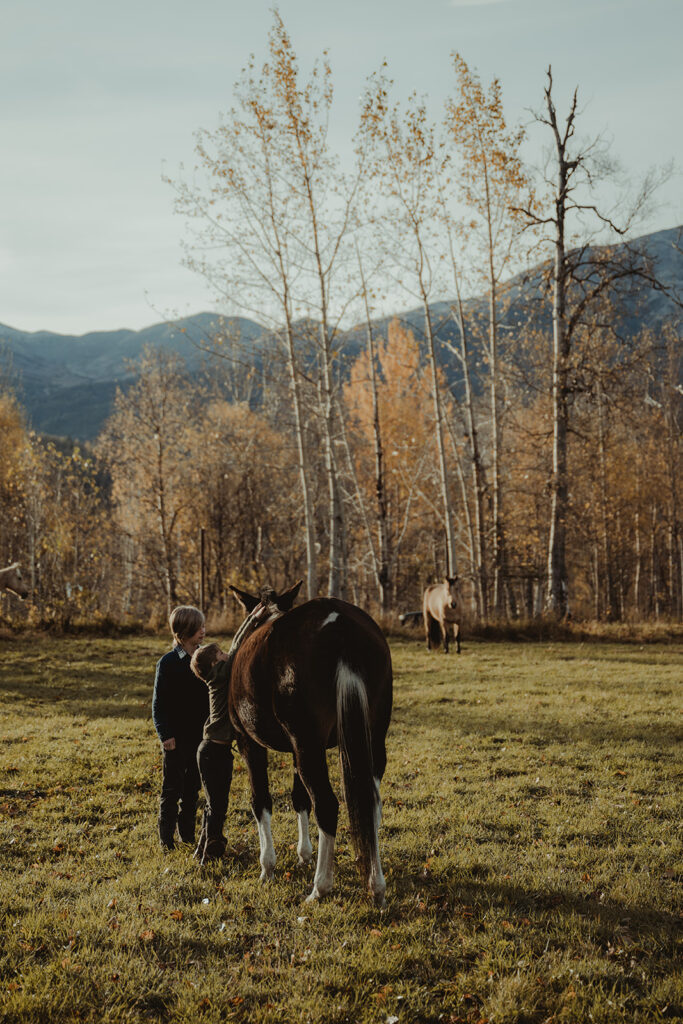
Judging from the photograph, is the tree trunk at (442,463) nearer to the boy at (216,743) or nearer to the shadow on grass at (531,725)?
the shadow on grass at (531,725)

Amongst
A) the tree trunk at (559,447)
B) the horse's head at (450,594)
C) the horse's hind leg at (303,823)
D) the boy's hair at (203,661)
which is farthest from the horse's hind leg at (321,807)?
the tree trunk at (559,447)

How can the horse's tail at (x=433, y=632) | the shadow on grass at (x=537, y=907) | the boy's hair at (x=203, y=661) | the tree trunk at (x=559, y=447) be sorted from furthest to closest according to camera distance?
1. the tree trunk at (x=559, y=447)
2. the horse's tail at (x=433, y=632)
3. the boy's hair at (x=203, y=661)
4. the shadow on grass at (x=537, y=907)

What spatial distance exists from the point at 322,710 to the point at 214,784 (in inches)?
50.0

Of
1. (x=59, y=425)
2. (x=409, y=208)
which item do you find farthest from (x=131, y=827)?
(x=59, y=425)

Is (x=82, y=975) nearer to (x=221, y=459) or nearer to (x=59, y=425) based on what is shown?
(x=221, y=459)

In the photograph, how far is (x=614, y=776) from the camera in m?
6.44

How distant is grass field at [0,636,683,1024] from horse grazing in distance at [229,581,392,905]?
0.42 meters

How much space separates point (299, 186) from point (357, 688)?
15738 millimetres

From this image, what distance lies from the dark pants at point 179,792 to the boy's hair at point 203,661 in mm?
664

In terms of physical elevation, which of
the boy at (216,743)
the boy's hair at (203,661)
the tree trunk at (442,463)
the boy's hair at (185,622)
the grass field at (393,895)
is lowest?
the grass field at (393,895)

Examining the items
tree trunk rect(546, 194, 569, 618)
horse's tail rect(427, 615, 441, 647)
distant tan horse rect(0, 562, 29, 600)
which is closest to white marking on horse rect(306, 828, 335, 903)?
horse's tail rect(427, 615, 441, 647)

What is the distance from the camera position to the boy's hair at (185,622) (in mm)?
5004

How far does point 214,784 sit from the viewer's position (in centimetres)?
460

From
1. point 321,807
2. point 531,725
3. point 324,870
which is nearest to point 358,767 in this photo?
point 321,807
